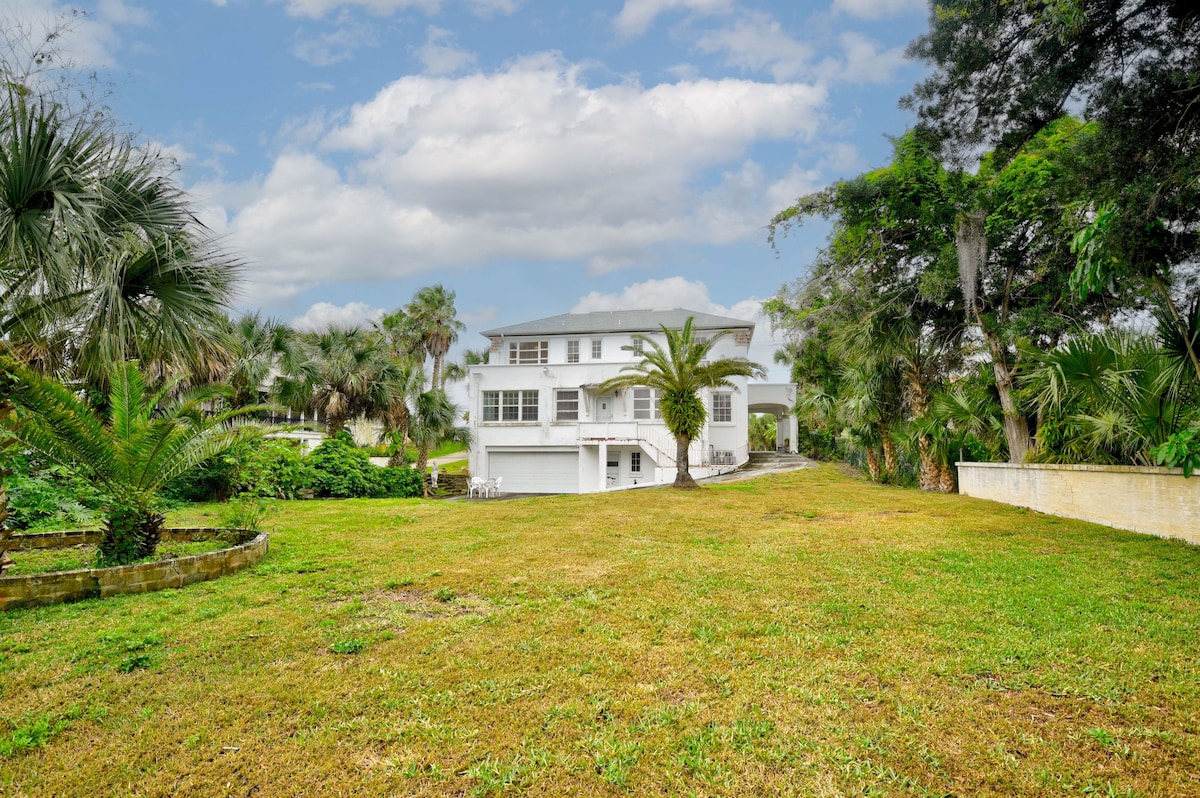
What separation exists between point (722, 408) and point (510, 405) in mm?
10184

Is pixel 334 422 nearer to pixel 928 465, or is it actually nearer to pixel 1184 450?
pixel 928 465

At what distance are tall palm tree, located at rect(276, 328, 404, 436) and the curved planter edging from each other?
49.8 feet

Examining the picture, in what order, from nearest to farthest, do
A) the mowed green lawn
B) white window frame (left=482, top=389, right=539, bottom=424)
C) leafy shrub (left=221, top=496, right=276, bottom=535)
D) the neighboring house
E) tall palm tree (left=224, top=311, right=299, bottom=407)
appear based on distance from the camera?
the mowed green lawn < leafy shrub (left=221, top=496, right=276, bottom=535) < tall palm tree (left=224, top=311, right=299, bottom=407) < the neighboring house < white window frame (left=482, top=389, right=539, bottom=424)

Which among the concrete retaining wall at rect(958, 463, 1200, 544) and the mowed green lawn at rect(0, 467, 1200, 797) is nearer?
the mowed green lawn at rect(0, 467, 1200, 797)

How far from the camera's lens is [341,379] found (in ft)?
72.1

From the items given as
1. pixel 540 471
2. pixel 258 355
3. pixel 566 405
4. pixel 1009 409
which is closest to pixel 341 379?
pixel 258 355

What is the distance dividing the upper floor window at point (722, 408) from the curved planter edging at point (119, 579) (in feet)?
74.2

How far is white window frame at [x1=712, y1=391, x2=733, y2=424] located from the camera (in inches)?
1075

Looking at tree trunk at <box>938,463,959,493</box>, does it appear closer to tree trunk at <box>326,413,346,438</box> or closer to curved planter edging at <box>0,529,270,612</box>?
curved planter edging at <box>0,529,270,612</box>

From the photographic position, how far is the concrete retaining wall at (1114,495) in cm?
783

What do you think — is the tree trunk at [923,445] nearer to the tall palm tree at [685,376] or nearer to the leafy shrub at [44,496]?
the tall palm tree at [685,376]

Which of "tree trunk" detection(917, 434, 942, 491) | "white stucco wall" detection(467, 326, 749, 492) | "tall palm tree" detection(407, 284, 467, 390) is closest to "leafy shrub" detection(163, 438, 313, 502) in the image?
"white stucco wall" detection(467, 326, 749, 492)

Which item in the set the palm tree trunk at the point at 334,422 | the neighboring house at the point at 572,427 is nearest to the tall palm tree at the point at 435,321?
the neighboring house at the point at 572,427

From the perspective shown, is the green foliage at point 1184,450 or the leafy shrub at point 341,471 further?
the leafy shrub at point 341,471
